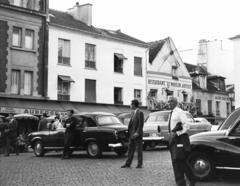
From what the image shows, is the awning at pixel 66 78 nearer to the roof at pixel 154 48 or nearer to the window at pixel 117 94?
the window at pixel 117 94

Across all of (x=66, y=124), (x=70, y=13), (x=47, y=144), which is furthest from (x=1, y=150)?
(x=70, y=13)

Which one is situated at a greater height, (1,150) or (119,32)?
(119,32)

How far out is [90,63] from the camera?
35344 mm

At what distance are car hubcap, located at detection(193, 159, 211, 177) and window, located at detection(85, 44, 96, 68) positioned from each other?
995 inches

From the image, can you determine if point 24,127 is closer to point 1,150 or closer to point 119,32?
point 1,150

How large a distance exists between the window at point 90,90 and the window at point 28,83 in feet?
17.1

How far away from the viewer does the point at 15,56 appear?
30.2 metres

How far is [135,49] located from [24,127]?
14.0 m

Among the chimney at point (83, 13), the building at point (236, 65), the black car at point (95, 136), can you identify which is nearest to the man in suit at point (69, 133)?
the black car at point (95, 136)

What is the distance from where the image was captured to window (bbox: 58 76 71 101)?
3259cm

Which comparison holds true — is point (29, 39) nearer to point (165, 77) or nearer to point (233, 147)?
point (165, 77)

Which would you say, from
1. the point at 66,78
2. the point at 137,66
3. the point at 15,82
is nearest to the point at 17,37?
the point at 15,82

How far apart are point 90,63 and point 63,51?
2758 millimetres

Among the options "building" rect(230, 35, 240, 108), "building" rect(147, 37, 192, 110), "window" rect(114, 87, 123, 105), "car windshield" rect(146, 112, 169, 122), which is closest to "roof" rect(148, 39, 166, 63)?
"building" rect(147, 37, 192, 110)
